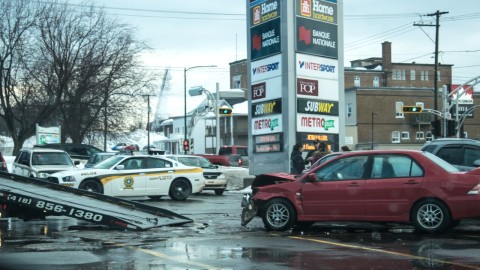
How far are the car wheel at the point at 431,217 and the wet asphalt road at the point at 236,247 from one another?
0.57 feet

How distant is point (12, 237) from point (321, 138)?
16.4 m

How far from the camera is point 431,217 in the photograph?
434 inches

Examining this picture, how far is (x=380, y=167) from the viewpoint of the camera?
38.0 feet

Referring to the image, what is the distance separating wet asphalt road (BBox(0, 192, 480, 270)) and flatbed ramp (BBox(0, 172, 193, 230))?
269mm

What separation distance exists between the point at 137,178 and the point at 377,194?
33.6 feet

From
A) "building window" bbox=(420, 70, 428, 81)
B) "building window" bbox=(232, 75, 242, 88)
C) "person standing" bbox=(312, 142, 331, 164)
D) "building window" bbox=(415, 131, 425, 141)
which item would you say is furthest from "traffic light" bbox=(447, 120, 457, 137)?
"building window" bbox=(420, 70, 428, 81)

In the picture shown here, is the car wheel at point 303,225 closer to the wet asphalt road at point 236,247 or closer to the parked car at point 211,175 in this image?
the wet asphalt road at point 236,247

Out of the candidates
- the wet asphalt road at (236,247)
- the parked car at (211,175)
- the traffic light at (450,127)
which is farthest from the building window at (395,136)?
the wet asphalt road at (236,247)

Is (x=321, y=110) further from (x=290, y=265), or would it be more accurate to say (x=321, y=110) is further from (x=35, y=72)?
(x=35, y=72)

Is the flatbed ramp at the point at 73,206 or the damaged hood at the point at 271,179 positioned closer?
the flatbed ramp at the point at 73,206

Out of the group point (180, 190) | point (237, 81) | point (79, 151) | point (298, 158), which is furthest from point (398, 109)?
point (298, 158)

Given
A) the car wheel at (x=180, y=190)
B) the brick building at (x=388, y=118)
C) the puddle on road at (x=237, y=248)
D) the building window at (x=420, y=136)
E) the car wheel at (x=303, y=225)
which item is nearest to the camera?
the puddle on road at (x=237, y=248)

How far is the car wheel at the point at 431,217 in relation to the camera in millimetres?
10914

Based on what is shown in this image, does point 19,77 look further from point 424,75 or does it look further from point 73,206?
point 424,75
